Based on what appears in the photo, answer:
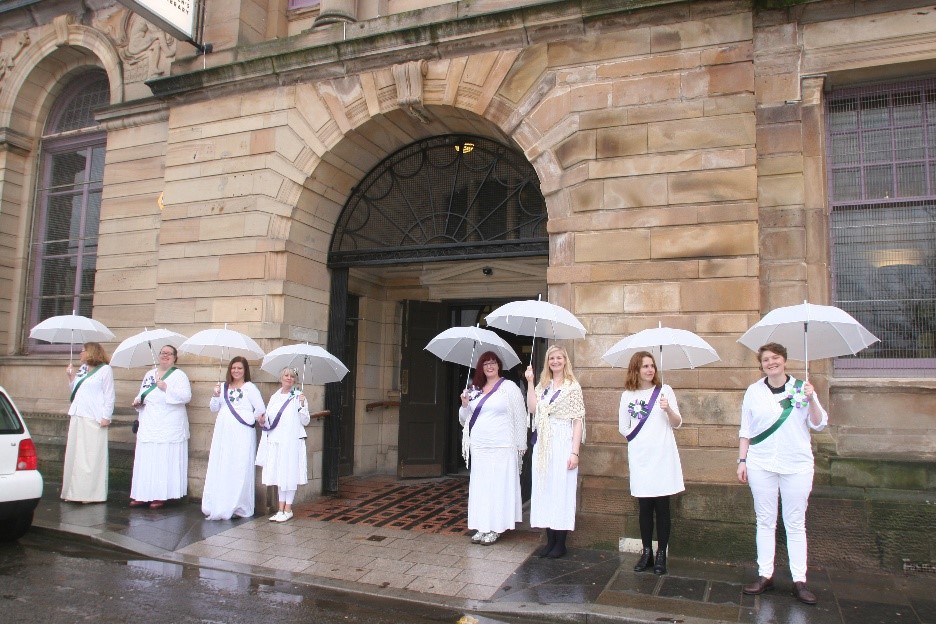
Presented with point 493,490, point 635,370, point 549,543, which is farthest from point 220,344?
point 635,370

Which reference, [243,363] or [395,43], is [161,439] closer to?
[243,363]

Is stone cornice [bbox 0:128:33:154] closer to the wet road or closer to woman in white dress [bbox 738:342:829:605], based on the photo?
the wet road

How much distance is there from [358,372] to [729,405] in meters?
6.46

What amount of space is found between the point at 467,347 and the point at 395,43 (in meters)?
3.67

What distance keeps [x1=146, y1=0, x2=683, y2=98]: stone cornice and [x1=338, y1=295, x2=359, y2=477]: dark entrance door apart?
365 cm

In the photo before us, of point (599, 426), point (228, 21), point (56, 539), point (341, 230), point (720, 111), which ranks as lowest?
point (56, 539)

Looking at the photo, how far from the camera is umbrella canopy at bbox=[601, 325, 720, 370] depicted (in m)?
5.98

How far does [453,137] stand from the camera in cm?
935

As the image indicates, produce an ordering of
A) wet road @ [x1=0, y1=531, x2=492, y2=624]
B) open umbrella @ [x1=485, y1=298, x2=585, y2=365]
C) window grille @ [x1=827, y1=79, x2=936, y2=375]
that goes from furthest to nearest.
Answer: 1. window grille @ [x1=827, y1=79, x2=936, y2=375]
2. open umbrella @ [x1=485, y1=298, x2=585, y2=365]
3. wet road @ [x1=0, y1=531, x2=492, y2=624]

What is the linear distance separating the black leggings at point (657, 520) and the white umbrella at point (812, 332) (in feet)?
4.99

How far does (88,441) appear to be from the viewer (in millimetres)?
8852

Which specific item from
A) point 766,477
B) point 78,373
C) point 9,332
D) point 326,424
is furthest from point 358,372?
point 766,477

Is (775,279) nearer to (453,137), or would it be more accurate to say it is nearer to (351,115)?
(453,137)

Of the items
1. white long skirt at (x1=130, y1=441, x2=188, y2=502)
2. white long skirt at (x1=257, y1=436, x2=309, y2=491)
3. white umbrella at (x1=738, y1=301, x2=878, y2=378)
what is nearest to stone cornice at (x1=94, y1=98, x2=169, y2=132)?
white long skirt at (x1=130, y1=441, x2=188, y2=502)
